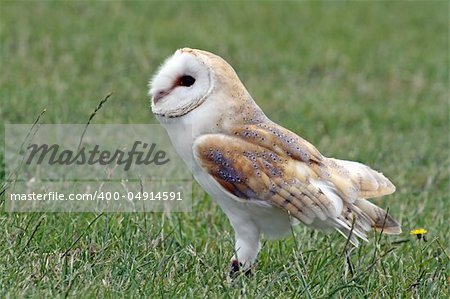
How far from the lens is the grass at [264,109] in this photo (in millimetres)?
4352

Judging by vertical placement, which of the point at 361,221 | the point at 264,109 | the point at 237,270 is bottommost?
the point at 264,109

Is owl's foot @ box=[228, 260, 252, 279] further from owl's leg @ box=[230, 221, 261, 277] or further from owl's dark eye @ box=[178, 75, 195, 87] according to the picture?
owl's dark eye @ box=[178, 75, 195, 87]

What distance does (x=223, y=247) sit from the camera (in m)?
4.98

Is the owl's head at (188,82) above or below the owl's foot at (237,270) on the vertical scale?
above

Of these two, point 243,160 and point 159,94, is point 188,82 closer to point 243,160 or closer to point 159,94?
point 159,94

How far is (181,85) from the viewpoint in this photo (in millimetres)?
4375

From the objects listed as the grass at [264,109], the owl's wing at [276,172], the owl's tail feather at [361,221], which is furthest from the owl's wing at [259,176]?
the grass at [264,109]

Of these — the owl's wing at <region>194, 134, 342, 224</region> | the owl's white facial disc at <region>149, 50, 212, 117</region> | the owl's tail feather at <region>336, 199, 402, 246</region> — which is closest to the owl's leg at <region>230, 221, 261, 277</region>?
the owl's wing at <region>194, 134, 342, 224</region>

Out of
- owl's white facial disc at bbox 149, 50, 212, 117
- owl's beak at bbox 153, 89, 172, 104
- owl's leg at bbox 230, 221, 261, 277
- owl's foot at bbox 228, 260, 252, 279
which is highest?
owl's white facial disc at bbox 149, 50, 212, 117

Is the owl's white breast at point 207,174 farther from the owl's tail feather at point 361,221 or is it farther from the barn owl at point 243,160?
the owl's tail feather at point 361,221

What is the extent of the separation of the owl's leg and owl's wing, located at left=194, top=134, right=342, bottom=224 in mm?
199

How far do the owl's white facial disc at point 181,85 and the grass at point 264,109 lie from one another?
632mm


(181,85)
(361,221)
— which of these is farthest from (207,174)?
(361,221)

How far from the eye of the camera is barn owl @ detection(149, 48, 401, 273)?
4.28 metres
